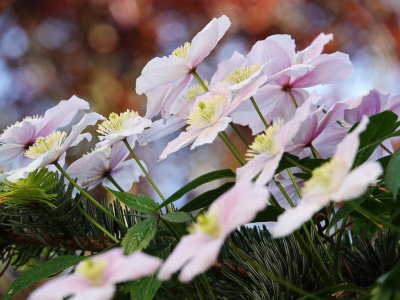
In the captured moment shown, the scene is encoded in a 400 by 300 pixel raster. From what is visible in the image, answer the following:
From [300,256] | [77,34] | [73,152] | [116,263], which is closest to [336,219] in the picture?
[300,256]

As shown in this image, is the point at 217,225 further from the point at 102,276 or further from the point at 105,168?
the point at 105,168

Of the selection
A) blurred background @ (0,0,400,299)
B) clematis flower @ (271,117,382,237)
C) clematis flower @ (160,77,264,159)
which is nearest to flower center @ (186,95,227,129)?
clematis flower @ (160,77,264,159)

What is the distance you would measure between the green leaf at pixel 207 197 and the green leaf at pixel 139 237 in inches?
1.4

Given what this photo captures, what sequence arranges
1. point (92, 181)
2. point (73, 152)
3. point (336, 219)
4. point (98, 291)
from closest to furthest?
point (98, 291) < point (336, 219) < point (92, 181) < point (73, 152)

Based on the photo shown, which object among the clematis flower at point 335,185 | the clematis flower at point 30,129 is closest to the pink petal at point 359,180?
the clematis flower at point 335,185

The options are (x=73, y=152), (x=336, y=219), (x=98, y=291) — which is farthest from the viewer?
(x=73, y=152)

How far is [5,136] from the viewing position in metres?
0.36

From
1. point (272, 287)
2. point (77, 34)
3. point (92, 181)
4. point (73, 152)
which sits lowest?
point (272, 287)

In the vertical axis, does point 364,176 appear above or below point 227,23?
below

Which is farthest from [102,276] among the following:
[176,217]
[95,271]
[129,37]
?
[129,37]

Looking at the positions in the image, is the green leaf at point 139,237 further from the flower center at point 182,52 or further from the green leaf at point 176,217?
the flower center at point 182,52

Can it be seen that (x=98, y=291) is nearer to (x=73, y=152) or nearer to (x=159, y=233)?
(x=159, y=233)

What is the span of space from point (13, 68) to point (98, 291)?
118 inches

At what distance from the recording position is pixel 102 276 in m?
0.17
